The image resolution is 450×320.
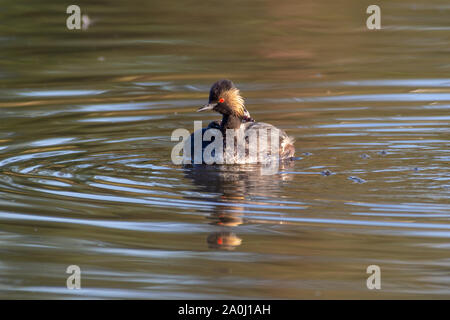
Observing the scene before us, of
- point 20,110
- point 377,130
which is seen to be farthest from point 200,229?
point 20,110

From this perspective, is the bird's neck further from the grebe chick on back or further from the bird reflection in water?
the bird reflection in water

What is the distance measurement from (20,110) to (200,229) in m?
6.84

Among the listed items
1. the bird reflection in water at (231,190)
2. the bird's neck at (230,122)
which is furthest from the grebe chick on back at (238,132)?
the bird reflection in water at (231,190)

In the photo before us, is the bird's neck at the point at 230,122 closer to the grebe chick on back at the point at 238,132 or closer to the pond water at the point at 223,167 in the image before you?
the grebe chick on back at the point at 238,132

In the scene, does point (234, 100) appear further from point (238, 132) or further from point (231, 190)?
point (231, 190)

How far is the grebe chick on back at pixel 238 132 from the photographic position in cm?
1158

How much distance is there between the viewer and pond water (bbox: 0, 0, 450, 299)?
744cm

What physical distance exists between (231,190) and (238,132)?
2.16m

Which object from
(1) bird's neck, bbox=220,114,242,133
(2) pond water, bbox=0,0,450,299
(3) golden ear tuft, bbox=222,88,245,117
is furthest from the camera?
(1) bird's neck, bbox=220,114,242,133

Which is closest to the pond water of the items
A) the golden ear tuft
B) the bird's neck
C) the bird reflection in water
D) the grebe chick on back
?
the bird reflection in water

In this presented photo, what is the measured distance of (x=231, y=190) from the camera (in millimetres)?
9875

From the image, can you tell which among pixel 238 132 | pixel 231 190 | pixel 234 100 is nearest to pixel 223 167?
pixel 238 132

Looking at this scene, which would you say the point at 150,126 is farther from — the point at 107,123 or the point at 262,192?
the point at 262,192

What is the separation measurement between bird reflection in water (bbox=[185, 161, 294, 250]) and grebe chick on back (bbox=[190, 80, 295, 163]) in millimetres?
235
